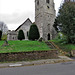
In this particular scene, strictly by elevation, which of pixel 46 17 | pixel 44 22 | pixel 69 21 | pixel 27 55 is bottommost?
pixel 27 55

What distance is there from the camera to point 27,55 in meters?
9.25

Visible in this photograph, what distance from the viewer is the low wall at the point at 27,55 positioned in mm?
8627

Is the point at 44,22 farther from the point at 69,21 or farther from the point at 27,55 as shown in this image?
the point at 27,55

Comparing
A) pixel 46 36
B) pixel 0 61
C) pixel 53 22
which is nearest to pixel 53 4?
pixel 53 22

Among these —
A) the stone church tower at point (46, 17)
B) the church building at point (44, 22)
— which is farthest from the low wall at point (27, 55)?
the stone church tower at point (46, 17)

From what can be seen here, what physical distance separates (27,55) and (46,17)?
2556 cm

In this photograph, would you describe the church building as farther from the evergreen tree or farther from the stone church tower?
the evergreen tree

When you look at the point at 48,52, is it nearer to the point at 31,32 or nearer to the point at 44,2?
the point at 31,32

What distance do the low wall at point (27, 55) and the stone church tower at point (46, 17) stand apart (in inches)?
804

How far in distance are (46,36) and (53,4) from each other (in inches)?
575

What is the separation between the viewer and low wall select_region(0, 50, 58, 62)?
340 inches

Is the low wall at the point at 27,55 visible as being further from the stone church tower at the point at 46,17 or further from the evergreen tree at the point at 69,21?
the stone church tower at the point at 46,17

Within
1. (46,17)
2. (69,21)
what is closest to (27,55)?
(69,21)

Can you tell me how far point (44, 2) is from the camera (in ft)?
107
